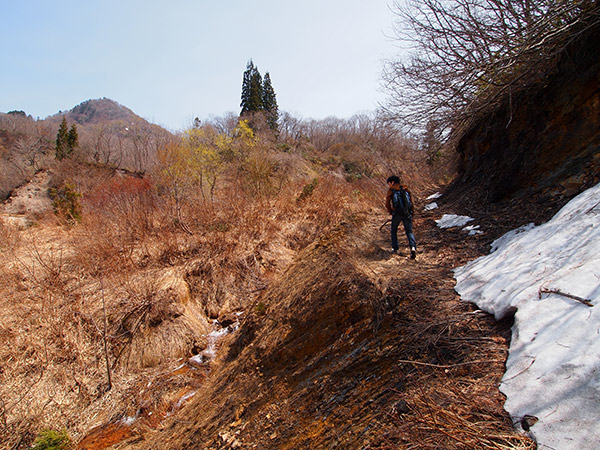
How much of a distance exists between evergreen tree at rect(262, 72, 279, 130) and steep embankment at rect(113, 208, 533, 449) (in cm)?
3541

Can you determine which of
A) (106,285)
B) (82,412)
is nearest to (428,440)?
A: (82,412)

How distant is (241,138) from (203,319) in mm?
14229

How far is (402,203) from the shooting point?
16.6 feet

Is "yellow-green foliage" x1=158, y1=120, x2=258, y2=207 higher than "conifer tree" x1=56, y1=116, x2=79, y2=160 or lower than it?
lower

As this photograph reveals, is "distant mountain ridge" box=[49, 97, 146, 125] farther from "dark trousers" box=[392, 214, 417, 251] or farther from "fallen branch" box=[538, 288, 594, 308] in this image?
"fallen branch" box=[538, 288, 594, 308]

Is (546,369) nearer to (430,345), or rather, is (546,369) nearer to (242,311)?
(430,345)

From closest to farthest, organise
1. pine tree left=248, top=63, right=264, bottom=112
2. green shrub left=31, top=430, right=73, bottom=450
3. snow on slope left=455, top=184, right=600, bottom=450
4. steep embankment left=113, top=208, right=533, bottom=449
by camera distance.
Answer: snow on slope left=455, top=184, right=600, bottom=450, steep embankment left=113, top=208, right=533, bottom=449, green shrub left=31, top=430, right=73, bottom=450, pine tree left=248, top=63, right=264, bottom=112

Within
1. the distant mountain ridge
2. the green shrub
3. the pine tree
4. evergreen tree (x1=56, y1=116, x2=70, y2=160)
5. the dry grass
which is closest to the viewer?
the green shrub

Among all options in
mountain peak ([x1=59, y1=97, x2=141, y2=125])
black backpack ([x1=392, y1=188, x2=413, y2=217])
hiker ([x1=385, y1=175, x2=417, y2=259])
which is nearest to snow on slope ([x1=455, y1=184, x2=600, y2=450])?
hiker ([x1=385, y1=175, x2=417, y2=259])

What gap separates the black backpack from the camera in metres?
5.02

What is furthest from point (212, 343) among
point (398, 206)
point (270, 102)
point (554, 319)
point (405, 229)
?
point (270, 102)

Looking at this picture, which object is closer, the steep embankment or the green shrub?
the steep embankment

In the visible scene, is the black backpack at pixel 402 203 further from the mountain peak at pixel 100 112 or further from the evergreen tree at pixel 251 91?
the mountain peak at pixel 100 112

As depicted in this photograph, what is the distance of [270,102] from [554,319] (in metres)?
41.9
